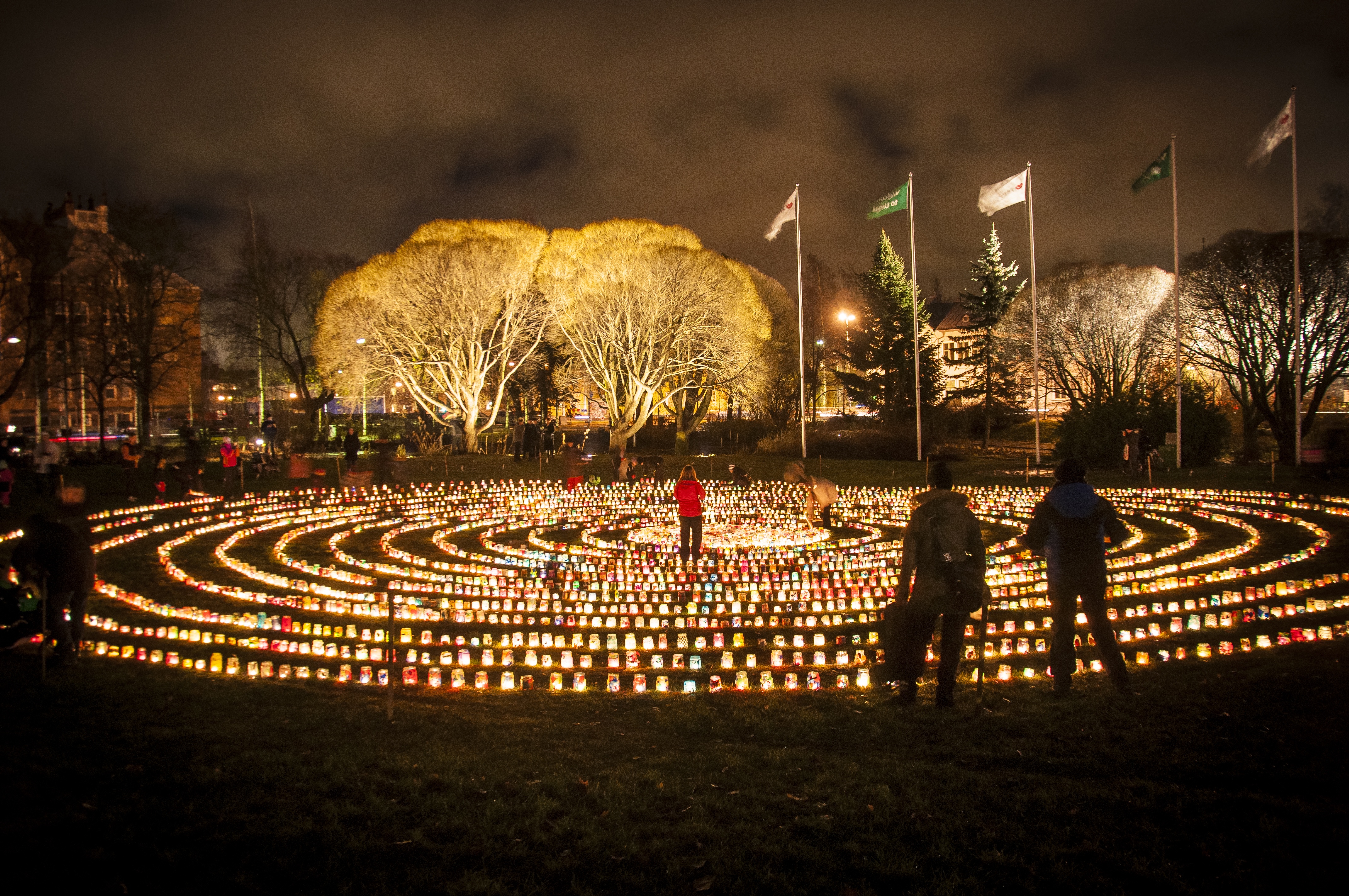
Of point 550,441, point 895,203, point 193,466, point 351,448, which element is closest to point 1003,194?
point 895,203

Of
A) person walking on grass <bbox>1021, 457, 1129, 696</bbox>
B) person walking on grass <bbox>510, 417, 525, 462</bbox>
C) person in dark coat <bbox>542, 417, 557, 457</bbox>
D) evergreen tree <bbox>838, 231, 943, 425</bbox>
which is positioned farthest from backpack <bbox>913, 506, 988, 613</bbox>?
evergreen tree <bbox>838, 231, 943, 425</bbox>

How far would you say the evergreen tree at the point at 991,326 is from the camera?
52.3m

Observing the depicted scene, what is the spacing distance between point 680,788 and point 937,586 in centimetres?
276

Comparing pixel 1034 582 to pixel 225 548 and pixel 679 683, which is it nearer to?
pixel 679 683

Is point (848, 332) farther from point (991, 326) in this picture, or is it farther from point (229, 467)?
point (229, 467)

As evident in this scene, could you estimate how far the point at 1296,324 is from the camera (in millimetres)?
26469

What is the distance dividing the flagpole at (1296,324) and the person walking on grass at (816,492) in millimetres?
17416

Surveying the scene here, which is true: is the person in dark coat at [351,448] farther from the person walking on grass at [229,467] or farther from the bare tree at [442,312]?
the bare tree at [442,312]

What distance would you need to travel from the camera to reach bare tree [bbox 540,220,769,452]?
123 ft

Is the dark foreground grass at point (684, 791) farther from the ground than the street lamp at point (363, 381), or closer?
closer

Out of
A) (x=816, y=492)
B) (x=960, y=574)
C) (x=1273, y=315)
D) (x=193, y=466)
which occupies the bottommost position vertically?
(x=960, y=574)

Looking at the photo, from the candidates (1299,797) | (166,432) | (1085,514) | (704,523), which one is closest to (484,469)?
(704,523)

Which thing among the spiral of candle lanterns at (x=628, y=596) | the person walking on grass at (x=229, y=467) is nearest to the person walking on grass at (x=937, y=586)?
the spiral of candle lanterns at (x=628, y=596)

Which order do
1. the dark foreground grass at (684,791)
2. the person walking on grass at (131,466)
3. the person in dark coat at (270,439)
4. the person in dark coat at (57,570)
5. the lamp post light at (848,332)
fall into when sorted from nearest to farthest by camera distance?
the dark foreground grass at (684,791)
the person in dark coat at (57,570)
the person walking on grass at (131,466)
the person in dark coat at (270,439)
the lamp post light at (848,332)
